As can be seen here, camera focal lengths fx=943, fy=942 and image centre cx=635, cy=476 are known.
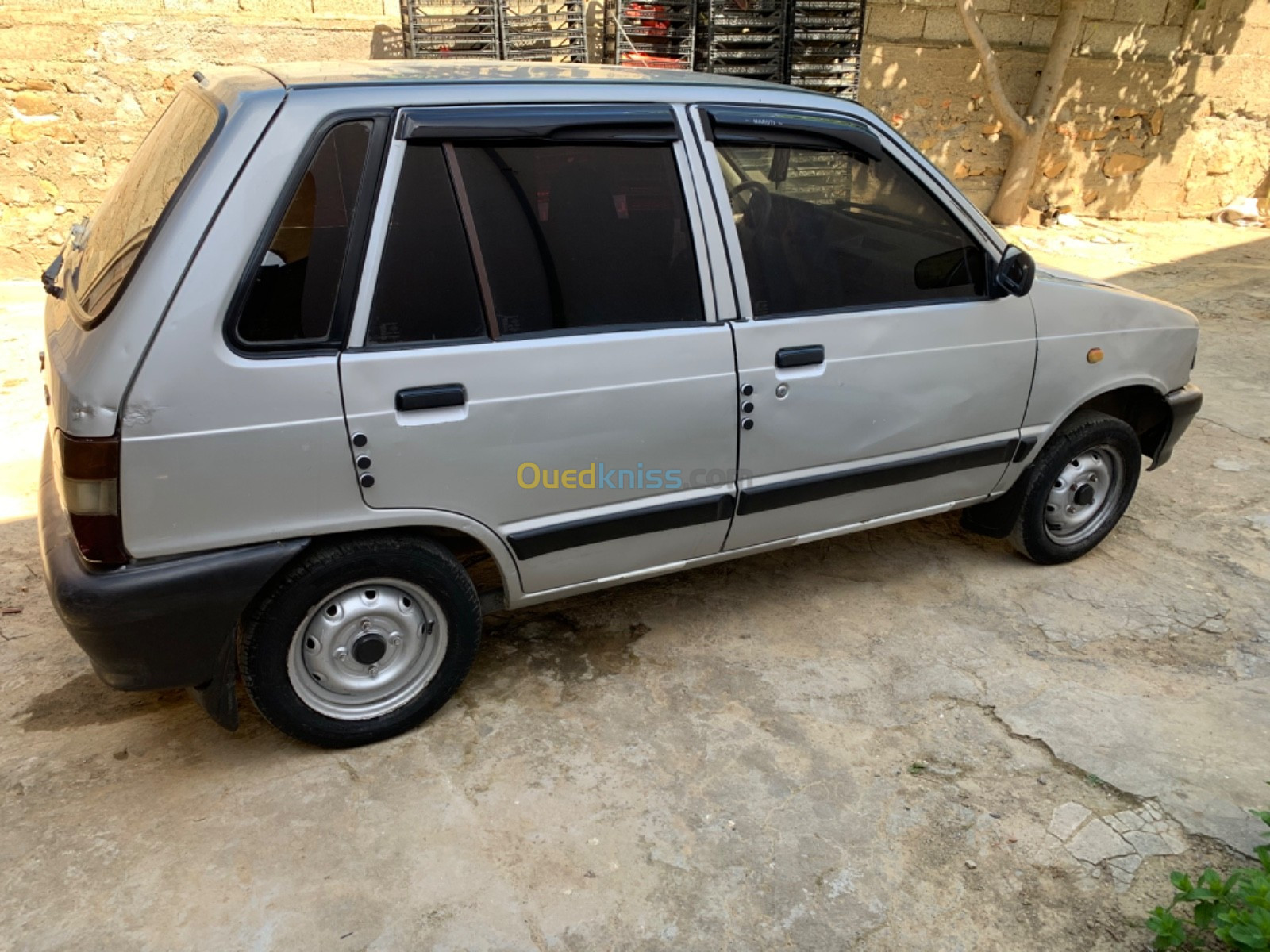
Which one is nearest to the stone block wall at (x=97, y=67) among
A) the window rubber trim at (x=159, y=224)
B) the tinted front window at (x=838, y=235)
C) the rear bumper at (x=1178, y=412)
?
the window rubber trim at (x=159, y=224)

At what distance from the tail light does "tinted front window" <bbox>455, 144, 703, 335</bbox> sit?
1001mm

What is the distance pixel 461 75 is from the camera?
2650mm

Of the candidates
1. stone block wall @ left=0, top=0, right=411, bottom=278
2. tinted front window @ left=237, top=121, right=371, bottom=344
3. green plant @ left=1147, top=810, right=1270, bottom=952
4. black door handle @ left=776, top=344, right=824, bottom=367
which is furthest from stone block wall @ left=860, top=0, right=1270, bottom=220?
green plant @ left=1147, top=810, right=1270, bottom=952

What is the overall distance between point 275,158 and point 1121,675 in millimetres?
3016

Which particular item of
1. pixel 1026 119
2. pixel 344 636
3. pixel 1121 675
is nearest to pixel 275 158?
pixel 344 636

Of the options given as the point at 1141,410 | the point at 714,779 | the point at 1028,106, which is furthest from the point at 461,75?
the point at 1028,106

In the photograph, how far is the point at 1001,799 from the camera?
8.57 feet

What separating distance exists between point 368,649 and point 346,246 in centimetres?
109

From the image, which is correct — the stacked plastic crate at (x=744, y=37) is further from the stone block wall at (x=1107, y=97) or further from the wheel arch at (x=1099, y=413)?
the wheel arch at (x=1099, y=413)

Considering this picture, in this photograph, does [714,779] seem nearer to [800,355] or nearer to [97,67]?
[800,355]

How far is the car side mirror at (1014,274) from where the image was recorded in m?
3.11

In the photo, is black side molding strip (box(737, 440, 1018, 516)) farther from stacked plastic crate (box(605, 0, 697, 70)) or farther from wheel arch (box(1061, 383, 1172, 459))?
stacked plastic crate (box(605, 0, 697, 70))

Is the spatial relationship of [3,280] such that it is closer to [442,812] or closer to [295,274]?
[295,274]

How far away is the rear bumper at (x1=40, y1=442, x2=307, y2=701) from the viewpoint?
87.6 inches
